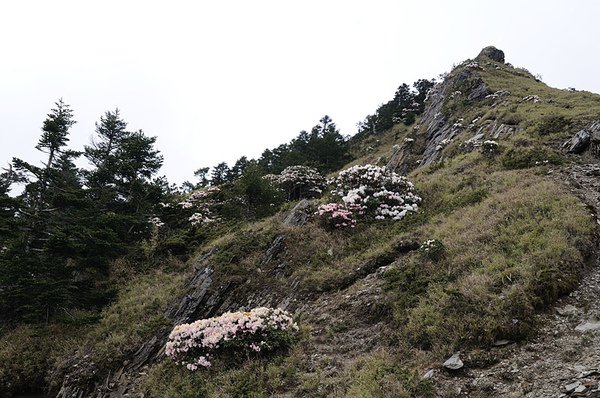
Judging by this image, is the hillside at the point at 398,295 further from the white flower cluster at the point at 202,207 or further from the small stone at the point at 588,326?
the white flower cluster at the point at 202,207

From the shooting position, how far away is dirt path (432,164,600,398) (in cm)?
643

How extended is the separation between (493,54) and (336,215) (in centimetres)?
5139

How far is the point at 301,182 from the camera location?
3291cm

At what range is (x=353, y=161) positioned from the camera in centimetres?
5159

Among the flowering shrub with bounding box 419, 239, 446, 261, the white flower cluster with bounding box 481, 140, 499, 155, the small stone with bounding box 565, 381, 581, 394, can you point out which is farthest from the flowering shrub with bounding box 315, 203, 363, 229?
the small stone with bounding box 565, 381, 581, 394

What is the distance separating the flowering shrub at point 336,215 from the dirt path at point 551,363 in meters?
9.77

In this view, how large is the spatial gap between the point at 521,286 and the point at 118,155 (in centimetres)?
2851

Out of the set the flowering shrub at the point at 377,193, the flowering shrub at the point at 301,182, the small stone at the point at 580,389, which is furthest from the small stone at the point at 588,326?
the flowering shrub at the point at 301,182

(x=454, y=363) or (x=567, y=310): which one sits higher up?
(x=567, y=310)

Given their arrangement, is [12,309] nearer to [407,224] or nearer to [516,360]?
[407,224]

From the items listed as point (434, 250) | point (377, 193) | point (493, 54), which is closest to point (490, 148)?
point (377, 193)

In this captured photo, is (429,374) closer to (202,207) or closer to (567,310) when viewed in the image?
(567,310)

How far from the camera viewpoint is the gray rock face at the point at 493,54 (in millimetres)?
55531

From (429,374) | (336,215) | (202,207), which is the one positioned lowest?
(429,374)
